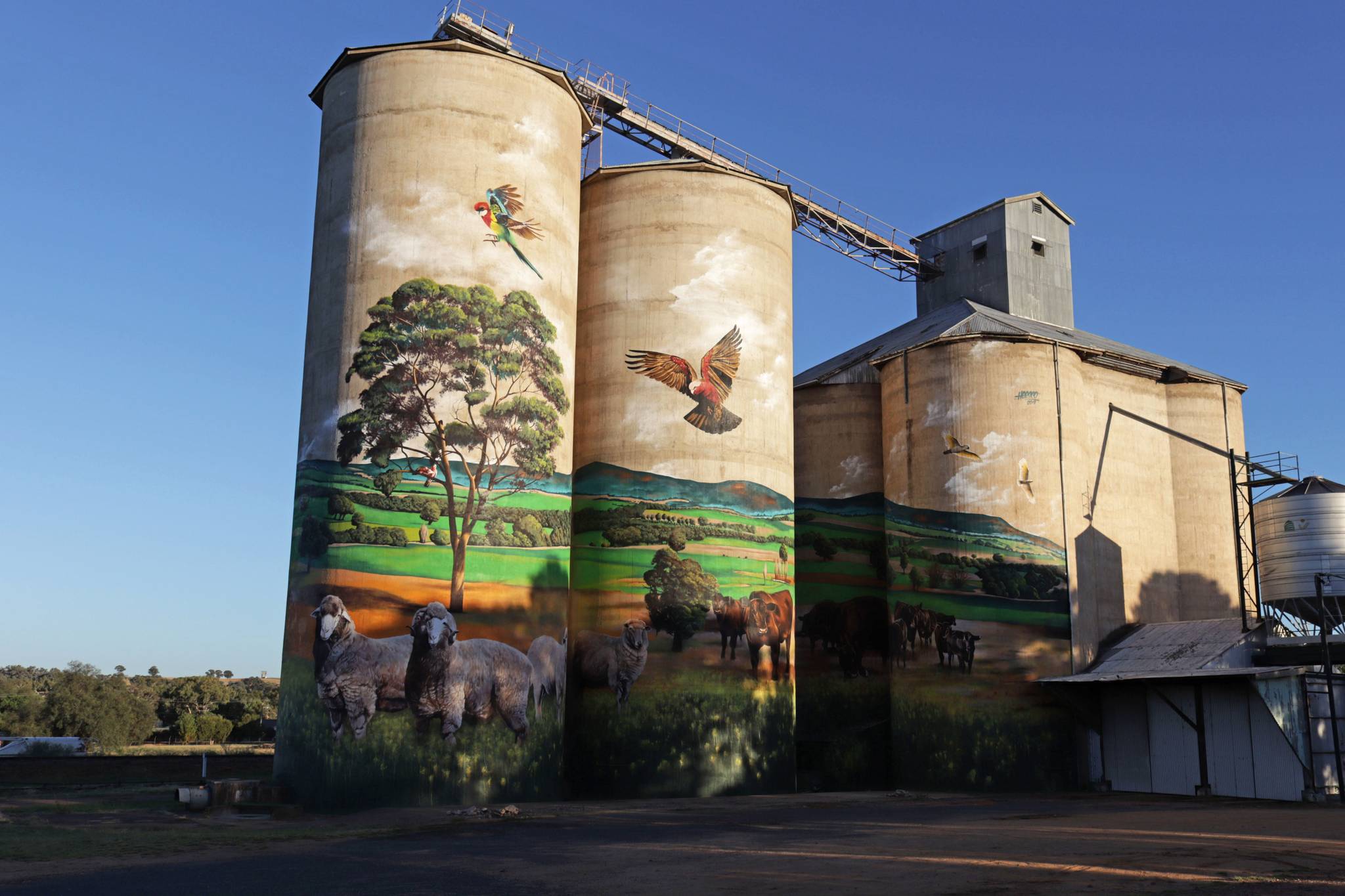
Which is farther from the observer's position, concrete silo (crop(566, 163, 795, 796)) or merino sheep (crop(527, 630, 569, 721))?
concrete silo (crop(566, 163, 795, 796))

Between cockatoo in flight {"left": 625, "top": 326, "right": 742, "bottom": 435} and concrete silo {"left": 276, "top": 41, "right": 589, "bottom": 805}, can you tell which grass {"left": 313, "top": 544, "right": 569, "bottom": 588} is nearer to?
concrete silo {"left": 276, "top": 41, "right": 589, "bottom": 805}

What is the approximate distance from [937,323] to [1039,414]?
7.83 meters

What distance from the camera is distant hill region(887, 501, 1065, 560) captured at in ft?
133

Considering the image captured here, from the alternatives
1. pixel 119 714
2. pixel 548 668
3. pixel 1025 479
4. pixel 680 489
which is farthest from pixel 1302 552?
pixel 119 714

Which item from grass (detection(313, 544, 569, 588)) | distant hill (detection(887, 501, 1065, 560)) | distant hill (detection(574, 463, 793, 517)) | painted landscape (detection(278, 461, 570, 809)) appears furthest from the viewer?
distant hill (detection(887, 501, 1065, 560))

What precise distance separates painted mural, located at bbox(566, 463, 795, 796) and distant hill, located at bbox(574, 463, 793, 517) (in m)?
0.03

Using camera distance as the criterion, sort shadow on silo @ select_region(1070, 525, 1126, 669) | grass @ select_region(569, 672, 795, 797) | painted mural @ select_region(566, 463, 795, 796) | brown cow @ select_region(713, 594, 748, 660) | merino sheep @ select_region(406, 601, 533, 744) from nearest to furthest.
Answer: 1. merino sheep @ select_region(406, 601, 533, 744)
2. grass @ select_region(569, 672, 795, 797)
3. painted mural @ select_region(566, 463, 795, 796)
4. brown cow @ select_region(713, 594, 748, 660)
5. shadow on silo @ select_region(1070, 525, 1126, 669)

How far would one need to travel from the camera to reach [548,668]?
108 ft

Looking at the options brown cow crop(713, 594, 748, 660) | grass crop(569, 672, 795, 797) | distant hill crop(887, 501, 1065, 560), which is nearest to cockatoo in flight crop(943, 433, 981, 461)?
distant hill crop(887, 501, 1065, 560)

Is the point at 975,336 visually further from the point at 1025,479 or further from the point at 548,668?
the point at 548,668

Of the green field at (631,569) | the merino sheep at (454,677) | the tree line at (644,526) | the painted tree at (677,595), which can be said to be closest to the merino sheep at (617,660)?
the painted tree at (677,595)

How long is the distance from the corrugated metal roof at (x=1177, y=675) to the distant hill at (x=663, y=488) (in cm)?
1178

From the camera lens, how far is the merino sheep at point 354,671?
29734 millimetres

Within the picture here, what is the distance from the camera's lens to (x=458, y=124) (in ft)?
110
